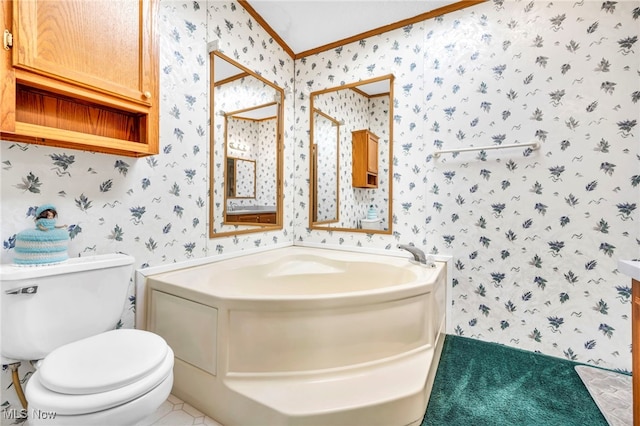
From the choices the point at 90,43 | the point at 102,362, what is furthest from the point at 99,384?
the point at 90,43

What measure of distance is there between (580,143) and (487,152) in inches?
20.1

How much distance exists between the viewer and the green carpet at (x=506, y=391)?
1329mm

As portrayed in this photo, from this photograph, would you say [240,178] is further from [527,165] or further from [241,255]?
[527,165]

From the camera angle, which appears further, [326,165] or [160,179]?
[326,165]

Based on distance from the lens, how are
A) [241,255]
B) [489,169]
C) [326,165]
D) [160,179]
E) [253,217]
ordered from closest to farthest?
1. [160,179]
2. [489,169]
3. [241,255]
4. [253,217]
5. [326,165]

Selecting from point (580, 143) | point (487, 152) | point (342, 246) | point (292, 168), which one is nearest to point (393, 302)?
point (342, 246)

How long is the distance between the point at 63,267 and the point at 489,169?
2496mm

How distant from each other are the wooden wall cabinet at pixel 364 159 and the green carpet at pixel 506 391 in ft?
4.71

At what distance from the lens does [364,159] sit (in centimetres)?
247

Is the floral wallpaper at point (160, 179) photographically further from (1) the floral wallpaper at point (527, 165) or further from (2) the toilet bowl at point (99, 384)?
(1) the floral wallpaper at point (527, 165)

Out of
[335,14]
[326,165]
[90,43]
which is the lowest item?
[326,165]

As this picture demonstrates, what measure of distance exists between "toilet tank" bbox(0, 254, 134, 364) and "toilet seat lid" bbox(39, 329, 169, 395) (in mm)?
111

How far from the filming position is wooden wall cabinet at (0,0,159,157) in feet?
3.23

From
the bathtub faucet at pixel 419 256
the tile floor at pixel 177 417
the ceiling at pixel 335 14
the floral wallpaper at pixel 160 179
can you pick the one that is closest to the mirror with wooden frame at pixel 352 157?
the bathtub faucet at pixel 419 256
